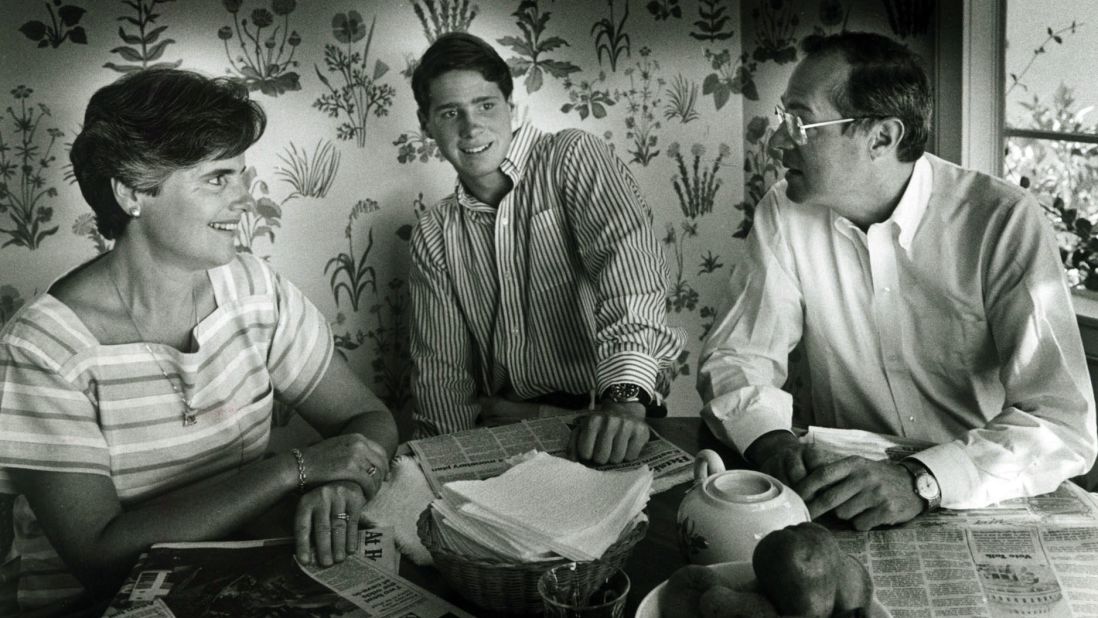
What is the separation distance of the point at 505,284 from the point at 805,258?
2.62 feet

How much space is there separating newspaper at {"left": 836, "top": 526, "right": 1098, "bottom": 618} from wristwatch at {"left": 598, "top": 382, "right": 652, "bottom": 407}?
719 millimetres

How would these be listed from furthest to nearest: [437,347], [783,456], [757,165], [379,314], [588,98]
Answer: [757,165] → [588,98] → [379,314] → [437,347] → [783,456]

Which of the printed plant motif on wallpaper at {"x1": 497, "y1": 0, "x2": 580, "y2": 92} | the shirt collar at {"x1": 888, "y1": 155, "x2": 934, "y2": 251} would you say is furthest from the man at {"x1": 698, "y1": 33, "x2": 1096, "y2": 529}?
the printed plant motif on wallpaper at {"x1": 497, "y1": 0, "x2": 580, "y2": 92}

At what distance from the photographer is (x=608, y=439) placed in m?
1.53

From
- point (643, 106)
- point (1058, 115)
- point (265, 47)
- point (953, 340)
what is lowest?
point (953, 340)

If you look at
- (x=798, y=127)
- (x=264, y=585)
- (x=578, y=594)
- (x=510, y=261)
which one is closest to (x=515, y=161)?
(x=510, y=261)

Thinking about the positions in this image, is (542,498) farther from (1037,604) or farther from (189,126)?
(189,126)

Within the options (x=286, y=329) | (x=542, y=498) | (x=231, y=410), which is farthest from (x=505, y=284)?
(x=542, y=498)

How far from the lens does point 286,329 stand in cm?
173

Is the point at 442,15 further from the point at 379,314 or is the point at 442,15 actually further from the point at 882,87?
the point at 882,87

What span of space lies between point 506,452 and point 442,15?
143 centimetres

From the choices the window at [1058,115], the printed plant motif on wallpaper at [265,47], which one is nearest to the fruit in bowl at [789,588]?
the window at [1058,115]

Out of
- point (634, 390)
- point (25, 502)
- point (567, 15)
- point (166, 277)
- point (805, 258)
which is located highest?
point (567, 15)

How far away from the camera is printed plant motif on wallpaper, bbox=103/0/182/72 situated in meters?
2.13
